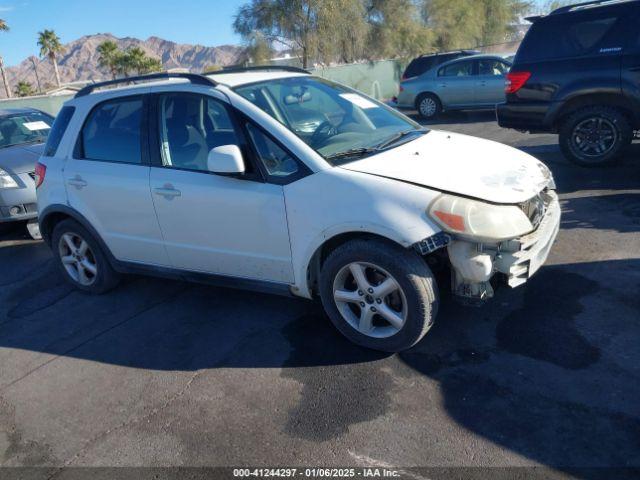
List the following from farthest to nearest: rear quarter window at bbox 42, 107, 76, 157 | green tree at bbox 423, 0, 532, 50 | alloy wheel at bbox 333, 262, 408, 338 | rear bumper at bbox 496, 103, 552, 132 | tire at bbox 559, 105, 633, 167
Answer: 1. green tree at bbox 423, 0, 532, 50
2. rear bumper at bbox 496, 103, 552, 132
3. tire at bbox 559, 105, 633, 167
4. rear quarter window at bbox 42, 107, 76, 157
5. alloy wheel at bbox 333, 262, 408, 338

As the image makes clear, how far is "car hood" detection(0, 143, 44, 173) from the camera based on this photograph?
23.7 ft

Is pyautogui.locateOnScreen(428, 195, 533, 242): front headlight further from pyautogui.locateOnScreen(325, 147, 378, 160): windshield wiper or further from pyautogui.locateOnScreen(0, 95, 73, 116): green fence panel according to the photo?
pyautogui.locateOnScreen(0, 95, 73, 116): green fence panel

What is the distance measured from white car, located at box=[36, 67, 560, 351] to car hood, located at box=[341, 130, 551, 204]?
1 centimetres

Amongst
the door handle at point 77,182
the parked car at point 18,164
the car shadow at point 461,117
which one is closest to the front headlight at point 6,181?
the parked car at point 18,164

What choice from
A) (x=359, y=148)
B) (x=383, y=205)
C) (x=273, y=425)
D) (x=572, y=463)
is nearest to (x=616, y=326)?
(x=572, y=463)

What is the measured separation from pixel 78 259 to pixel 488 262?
3757 mm

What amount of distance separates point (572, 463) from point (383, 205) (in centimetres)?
164

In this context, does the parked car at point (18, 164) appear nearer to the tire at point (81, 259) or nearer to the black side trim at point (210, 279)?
the tire at point (81, 259)

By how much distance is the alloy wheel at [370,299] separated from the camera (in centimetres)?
348

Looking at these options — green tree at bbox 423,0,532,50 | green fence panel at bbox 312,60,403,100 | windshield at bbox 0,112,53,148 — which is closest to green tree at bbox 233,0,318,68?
green fence panel at bbox 312,60,403,100

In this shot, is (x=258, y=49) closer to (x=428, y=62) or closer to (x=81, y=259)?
(x=428, y=62)

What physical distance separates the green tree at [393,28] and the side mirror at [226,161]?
1126 inches

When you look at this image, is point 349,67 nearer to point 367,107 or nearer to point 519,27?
point 367,107

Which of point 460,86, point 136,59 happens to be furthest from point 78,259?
point 136,59
